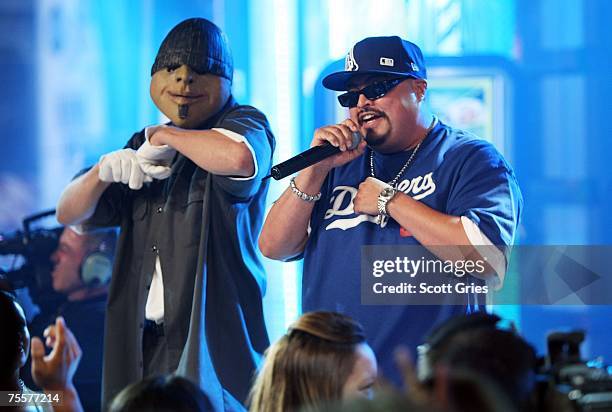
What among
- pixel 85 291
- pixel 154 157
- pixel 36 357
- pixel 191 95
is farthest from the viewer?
pixel 85 291

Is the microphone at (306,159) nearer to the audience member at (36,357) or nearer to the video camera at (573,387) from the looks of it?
the audience member at (36,357)

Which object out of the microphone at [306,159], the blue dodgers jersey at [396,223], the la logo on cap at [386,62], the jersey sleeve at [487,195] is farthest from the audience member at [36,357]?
the la logo on cap at [386,62]

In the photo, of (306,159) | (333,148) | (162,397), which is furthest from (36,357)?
(333,148)

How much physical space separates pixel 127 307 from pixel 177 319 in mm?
222

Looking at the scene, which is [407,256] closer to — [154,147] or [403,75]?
[403,75]

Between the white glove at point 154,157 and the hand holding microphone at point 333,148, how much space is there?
562 millimetres

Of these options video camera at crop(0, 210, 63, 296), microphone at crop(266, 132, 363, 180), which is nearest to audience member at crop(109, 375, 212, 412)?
microphone at crop(266, 132, 363, 180)

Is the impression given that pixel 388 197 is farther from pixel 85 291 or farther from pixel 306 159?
pixel 85 291

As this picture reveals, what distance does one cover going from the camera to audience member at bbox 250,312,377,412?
1.99 meters

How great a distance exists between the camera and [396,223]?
9.14ft

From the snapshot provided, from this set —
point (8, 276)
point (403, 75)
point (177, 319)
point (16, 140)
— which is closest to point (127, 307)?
point (177, 319)

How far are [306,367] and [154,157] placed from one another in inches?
51.5

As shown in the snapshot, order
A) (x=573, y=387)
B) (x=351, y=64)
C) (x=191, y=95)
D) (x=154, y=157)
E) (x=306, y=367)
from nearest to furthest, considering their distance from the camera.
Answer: (x=573, y=387) → (x=306, y=367) → (x=351, y=64) → (x=154, y=157) → (x=191, y=95)

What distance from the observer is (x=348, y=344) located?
206cm
